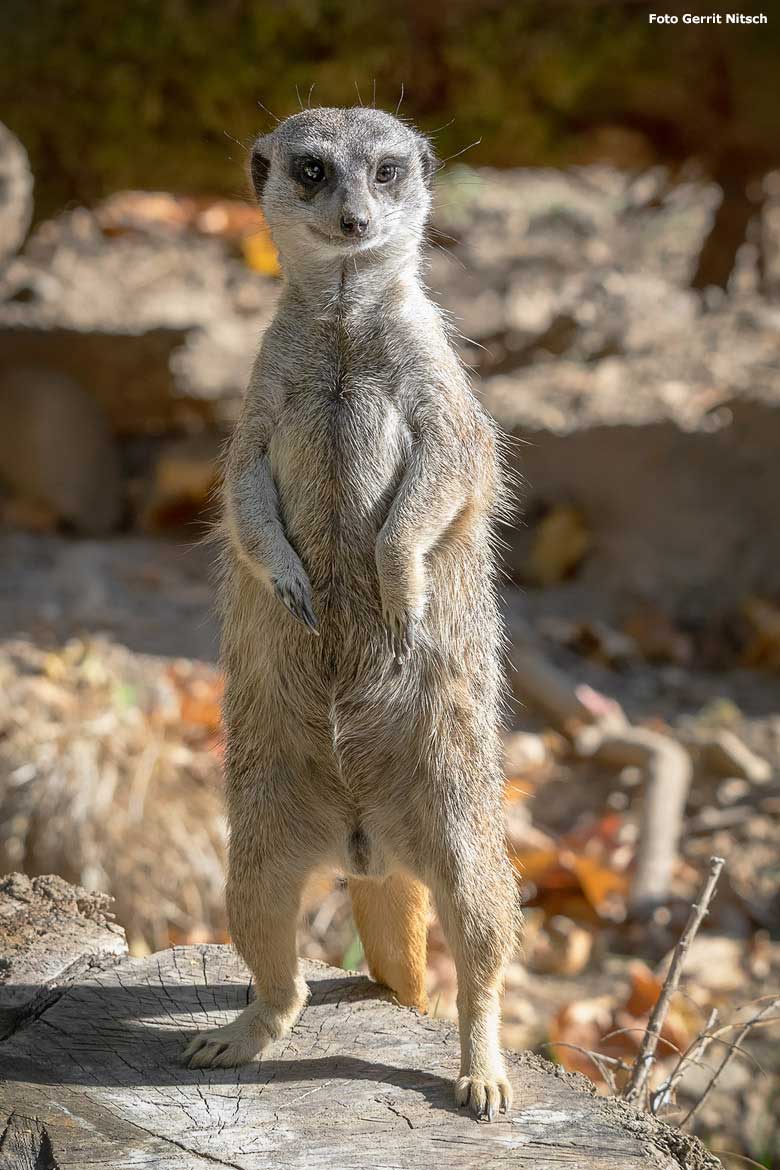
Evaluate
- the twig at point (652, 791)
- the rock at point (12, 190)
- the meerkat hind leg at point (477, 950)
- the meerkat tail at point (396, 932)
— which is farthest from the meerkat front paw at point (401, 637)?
the rock at point (12, 190)

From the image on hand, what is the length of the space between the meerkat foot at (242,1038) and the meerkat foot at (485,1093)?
1.21ft

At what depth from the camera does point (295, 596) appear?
240cm

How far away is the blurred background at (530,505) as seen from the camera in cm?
452

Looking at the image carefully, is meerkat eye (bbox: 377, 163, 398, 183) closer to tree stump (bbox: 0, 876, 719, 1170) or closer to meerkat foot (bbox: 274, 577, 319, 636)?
meerkat foot (bbox: 274, 577, 319, 636)

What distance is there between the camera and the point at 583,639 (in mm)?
6113

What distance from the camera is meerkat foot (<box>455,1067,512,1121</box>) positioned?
7.36ft

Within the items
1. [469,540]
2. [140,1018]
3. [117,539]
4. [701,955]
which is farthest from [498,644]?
[117,539]

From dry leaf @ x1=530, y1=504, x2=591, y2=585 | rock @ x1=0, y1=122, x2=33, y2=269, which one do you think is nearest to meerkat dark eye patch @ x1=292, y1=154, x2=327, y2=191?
dry leaf @ x1=530, y1=504, x2=591, y2=585

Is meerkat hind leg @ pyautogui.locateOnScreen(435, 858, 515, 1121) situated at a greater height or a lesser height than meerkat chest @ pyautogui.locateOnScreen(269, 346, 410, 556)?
lesser

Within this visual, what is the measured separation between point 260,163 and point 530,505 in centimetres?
405

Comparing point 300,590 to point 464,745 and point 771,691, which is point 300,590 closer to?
point 464,745

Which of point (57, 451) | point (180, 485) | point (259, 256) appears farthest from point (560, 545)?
point (259, 256)

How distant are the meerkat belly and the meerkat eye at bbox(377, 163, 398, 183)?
0.40 meters

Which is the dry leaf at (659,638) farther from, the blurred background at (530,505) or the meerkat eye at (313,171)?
the meerkat eye at (313,171)
